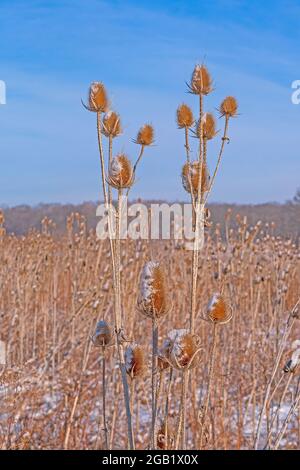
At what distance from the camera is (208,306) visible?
1300 mm

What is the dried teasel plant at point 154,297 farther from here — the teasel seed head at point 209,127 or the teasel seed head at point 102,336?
the teasel seed head at point 209,127

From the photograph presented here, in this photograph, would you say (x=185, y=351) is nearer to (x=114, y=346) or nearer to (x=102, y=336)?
(x=102, y=336)

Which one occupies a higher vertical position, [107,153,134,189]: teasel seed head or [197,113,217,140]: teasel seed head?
[197,113,217,140]: teasel seed head

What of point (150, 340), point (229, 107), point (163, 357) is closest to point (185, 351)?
point (163, 357)

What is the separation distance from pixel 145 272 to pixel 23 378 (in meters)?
2.38

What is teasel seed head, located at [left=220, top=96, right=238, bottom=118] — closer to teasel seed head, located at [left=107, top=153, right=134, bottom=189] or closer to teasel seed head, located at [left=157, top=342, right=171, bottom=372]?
teasel seed head, located at [left=107, top=153, right=134, bottom=189]

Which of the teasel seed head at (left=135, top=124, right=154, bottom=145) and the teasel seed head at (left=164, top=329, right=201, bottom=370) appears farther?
the teasel seed head at (left=135, top=124, right=154, bottom=145)

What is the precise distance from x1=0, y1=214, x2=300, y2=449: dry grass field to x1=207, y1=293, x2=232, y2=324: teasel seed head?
4.15 feet

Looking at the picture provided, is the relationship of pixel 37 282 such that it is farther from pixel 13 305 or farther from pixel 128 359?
pixel 128 359

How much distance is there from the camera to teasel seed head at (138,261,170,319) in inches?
45.1

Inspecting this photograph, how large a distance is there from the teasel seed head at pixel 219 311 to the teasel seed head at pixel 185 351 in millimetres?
143

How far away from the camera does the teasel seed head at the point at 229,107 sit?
1413 millimetres

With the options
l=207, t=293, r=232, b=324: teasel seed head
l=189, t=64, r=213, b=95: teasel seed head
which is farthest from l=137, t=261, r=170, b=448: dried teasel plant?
l=189, t=64, r=213, b=95: teasel seed head
